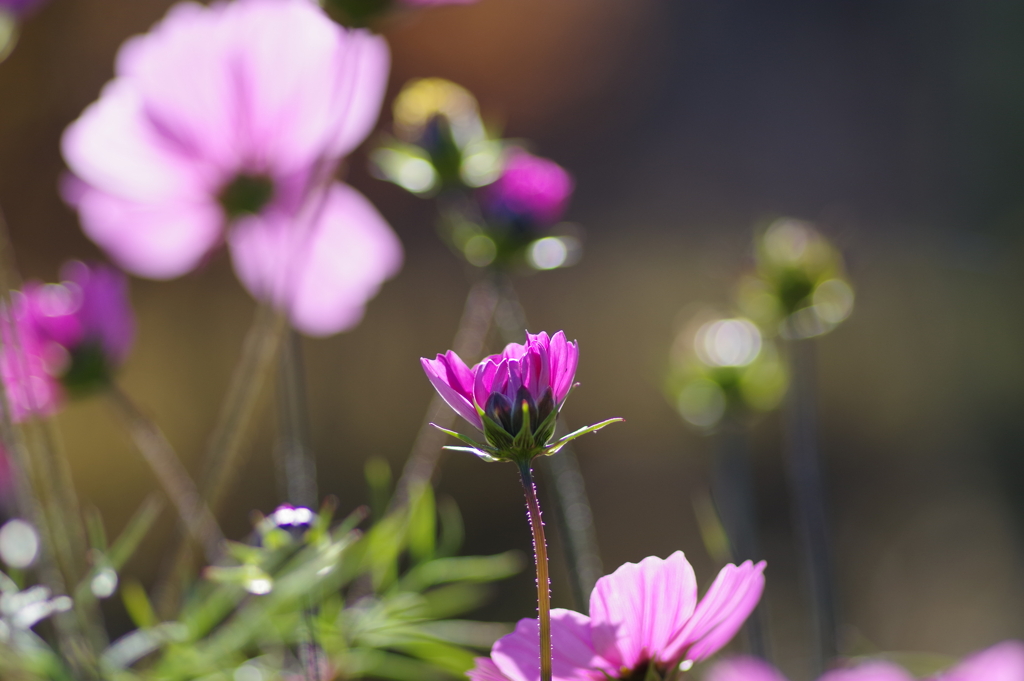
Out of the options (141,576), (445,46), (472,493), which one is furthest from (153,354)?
(445,46)

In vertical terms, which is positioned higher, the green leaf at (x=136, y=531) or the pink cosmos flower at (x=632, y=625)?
the green leaf at (x=136, y=531)

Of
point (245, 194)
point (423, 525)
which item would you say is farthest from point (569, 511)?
point (245, 194)

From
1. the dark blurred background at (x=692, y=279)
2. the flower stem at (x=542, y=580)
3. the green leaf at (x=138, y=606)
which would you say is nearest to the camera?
the flower stem at (x=542, y=580)

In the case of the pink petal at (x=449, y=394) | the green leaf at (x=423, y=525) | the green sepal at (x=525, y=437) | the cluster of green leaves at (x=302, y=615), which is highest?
the pink petal at (x=449, y=394)

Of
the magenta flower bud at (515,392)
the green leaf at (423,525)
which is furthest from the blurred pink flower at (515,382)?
the green leaf at (423,525)

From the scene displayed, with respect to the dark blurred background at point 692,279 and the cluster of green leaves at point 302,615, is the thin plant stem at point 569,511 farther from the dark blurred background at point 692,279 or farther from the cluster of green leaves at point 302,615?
the dark blurred background at point 692,279

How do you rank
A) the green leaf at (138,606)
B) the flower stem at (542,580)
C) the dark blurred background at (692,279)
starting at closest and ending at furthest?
the flower stem at (542,580)
the green leaf at (138,606)
the dark blurred background at (692,279)

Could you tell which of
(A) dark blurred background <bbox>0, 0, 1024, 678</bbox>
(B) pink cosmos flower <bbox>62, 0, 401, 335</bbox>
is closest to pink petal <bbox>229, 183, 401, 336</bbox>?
(B) pink cosmos flower <bbox>62, 0, 401, 335</bbox>
